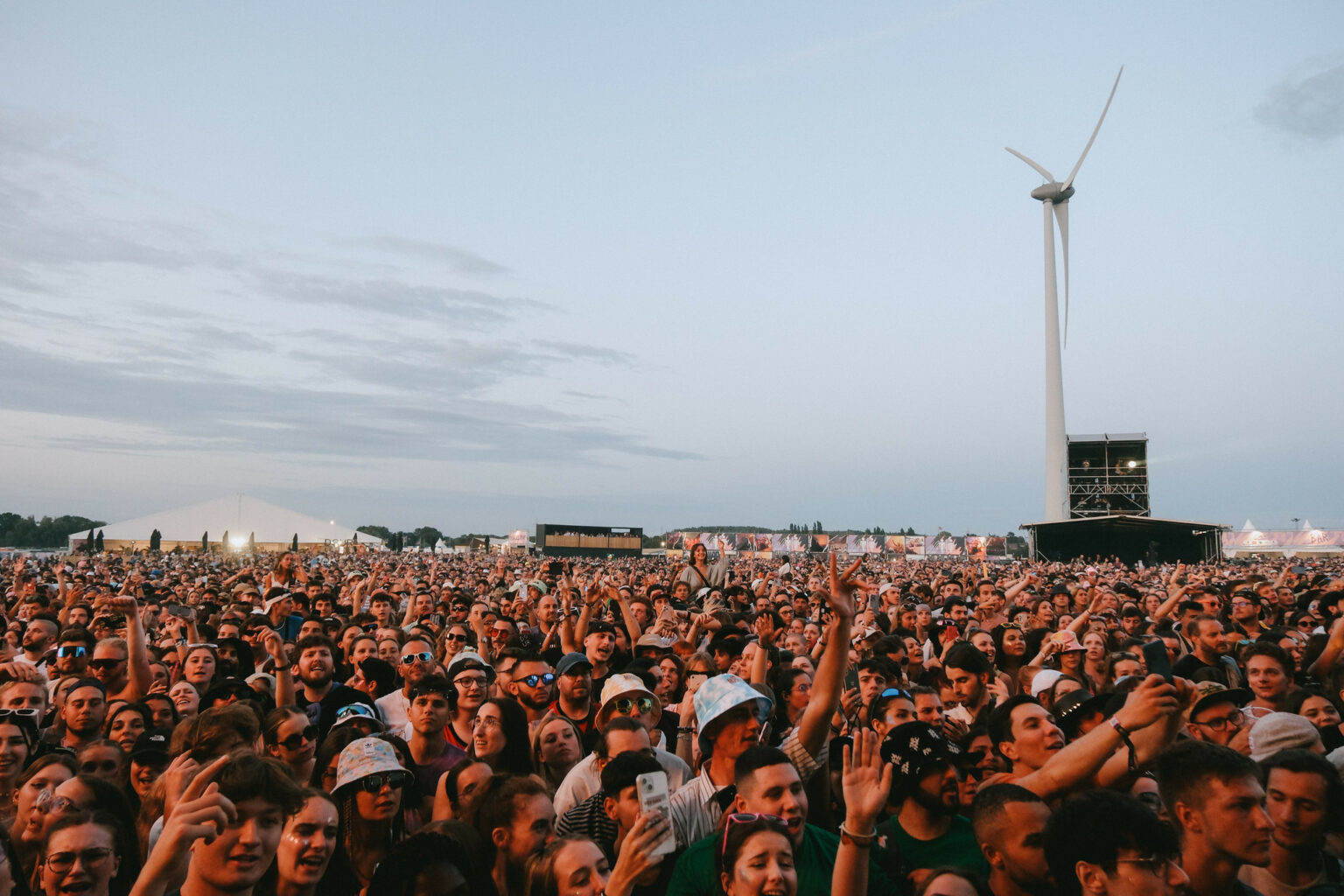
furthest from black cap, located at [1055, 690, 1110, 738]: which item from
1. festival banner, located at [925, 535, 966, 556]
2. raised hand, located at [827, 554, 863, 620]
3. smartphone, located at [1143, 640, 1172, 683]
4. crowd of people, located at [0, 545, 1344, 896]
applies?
festival banner, located at [925, 535, 966, 556]

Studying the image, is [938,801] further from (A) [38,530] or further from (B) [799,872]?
(A) [38,530]

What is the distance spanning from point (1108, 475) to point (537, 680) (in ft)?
132

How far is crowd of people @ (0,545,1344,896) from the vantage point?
2865mm

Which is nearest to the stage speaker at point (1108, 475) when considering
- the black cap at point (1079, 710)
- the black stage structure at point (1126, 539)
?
the black stage structure at point (1126, 539)

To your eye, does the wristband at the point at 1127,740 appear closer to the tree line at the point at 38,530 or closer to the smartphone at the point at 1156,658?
the smartphone at the point at 1156,658

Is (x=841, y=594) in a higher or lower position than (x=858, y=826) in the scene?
higher

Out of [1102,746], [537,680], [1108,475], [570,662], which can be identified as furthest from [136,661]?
[1108,475]

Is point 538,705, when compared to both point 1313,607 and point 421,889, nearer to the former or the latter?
point 421,889

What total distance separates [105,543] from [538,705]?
69857 mm

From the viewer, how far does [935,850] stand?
11.3 ft

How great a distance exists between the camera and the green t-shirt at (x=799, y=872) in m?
2.99

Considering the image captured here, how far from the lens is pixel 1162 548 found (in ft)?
129

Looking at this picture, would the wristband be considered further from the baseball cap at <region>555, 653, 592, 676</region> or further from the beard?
the baseball cap at <region>555, 653, 592, 676</region>

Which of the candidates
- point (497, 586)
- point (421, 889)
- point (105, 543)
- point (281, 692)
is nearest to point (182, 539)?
point (105, 543)
